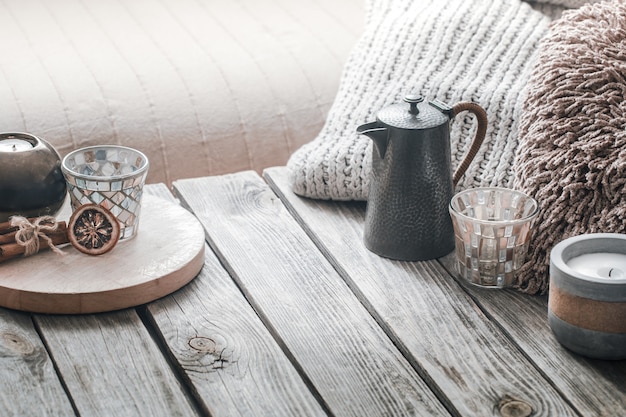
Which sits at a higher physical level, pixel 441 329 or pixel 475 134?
pixel 475 134

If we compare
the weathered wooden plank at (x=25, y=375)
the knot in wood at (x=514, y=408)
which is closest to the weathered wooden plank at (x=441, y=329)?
the knot in wood at (x=514, y=408)

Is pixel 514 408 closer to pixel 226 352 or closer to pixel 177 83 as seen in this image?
pixel 226 352

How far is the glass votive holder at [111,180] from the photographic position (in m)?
1.00

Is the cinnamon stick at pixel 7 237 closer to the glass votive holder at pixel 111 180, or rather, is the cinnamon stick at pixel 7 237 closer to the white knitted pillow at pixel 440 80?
the glass votive holder at pixel 111 180

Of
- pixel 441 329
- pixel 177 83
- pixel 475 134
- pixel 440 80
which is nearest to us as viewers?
pixel 441 329

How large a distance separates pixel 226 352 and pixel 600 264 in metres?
0.37

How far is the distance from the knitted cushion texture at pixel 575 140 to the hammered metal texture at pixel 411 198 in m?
0.09

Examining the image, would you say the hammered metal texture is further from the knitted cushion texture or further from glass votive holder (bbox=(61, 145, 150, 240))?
glass votive holder (bbox=(61, 145, 150, 240))

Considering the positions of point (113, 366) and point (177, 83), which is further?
point (177, 83)

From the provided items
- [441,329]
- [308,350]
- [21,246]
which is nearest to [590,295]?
[441,329]

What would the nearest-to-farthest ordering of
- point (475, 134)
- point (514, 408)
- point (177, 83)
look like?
1. point (514, 408)
2. point (475, 134)
3. point (177, 83)

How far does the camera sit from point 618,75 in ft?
3.22

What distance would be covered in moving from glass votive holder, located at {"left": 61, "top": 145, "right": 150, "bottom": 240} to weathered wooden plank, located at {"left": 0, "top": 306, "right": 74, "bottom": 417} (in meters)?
0.14

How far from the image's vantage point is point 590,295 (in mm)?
857
